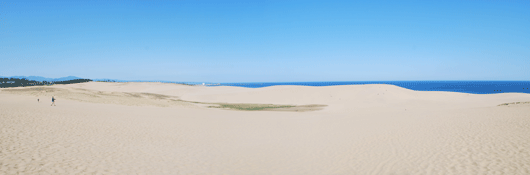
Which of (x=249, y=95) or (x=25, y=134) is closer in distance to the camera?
(x=25, y=134)

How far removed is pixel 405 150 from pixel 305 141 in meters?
3.97

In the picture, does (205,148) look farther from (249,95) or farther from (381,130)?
(249,95)

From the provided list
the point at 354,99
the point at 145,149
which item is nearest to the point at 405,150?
the point at 145,149

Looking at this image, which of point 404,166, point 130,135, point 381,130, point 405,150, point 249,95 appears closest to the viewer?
point 404,166

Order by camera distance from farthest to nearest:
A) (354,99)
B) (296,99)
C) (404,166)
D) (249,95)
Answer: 1. (249,95)
2. (296,99)
3. (354,99)
4. (404,166)

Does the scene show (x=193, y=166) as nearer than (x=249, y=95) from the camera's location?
Yes

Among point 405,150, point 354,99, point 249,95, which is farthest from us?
point 249,95

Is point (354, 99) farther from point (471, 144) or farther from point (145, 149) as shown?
point (145, 149)

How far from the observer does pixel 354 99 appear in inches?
1369

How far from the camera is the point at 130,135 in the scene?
10.9 m

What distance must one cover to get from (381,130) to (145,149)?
11.1 metres

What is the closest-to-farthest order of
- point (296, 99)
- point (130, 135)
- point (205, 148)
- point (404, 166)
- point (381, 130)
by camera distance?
point (404, 166)
point (205, 148)
point (130, 135)
point (381, 130)
point (296, 99)

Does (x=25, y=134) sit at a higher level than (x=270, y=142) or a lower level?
higher

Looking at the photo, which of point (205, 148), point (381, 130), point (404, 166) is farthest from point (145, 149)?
point (381, 130)
